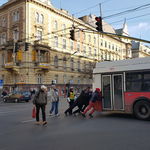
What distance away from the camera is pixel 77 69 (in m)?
47.5

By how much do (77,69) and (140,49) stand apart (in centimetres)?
5023

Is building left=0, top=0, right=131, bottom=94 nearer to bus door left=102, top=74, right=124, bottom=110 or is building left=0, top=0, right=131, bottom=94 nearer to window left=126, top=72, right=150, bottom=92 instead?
bus door left=102, top=74, right=124, bottom=110

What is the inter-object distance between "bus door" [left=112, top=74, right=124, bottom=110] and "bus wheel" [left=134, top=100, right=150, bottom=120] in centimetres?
77

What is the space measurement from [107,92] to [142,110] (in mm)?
2022

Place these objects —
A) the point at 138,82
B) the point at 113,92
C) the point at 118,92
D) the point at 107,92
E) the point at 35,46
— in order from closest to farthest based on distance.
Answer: the point at 138,82
the point at 118,92
the point at 113,92
the point at 107,92
the point at 35,46

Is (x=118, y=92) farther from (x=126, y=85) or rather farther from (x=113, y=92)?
(x=126, y=85)

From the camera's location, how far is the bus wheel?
29.7 ft

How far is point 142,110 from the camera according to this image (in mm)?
9281

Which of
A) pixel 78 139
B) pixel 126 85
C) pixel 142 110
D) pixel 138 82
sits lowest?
pixel 78 139

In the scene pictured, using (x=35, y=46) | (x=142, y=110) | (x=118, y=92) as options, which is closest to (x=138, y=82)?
(x=118, y=92)

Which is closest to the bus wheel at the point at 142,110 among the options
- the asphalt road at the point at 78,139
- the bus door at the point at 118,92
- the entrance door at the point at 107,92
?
the bus door at the point at 118,92

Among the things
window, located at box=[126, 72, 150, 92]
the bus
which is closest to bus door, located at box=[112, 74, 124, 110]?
the bus

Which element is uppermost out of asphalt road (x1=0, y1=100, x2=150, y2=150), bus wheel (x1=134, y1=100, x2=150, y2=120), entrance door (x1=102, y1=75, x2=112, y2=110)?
entrance door (x1=102, y1=75, x2=112, y2=110)

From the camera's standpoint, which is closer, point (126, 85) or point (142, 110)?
point (142, 110)
